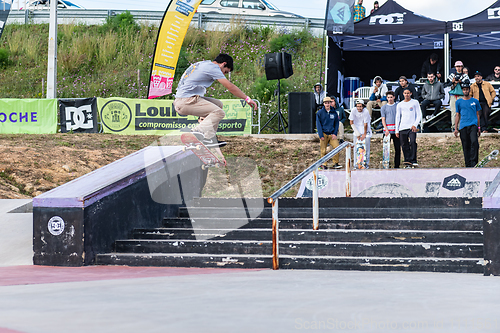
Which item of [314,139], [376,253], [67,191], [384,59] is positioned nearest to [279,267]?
[376,253]

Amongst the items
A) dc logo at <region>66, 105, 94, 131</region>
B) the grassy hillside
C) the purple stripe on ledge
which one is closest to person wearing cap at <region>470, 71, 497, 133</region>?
the purple stripe on ledge

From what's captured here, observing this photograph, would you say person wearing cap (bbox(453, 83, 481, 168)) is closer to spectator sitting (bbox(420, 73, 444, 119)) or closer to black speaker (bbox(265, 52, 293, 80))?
spectator sitting (bbox(420, 73, 444, 119))

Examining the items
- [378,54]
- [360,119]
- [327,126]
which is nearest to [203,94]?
[360,119]

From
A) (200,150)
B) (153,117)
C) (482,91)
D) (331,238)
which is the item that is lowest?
(331,238)

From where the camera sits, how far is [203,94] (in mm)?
6844

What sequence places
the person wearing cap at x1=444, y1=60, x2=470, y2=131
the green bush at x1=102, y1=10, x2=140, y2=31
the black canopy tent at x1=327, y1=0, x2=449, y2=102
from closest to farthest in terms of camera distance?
1. the person wearing cap at x1=444, y1=60, x2=470, y2=131
2. the black canopy tent at x1=327, y1=0, x2=449, y2=102
3. the green bush at x1=102, y1=10, x2=140, y2=31

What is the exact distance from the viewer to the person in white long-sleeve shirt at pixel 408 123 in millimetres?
10586

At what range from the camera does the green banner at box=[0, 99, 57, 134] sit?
1703 centimetres

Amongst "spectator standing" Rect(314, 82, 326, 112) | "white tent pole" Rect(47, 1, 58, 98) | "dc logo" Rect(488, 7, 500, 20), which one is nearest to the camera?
"dc logo" Rect(488, 7, 500, 20)

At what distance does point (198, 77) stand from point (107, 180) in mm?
1765

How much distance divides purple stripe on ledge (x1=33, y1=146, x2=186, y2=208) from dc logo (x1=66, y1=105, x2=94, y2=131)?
10.9 meters

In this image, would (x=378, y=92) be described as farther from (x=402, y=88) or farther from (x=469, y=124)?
(x=469, y=124)

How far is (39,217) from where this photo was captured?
5598 millimetres

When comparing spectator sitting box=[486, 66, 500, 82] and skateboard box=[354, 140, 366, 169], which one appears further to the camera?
spectator sitting box=[486, 66, 500, 82]
